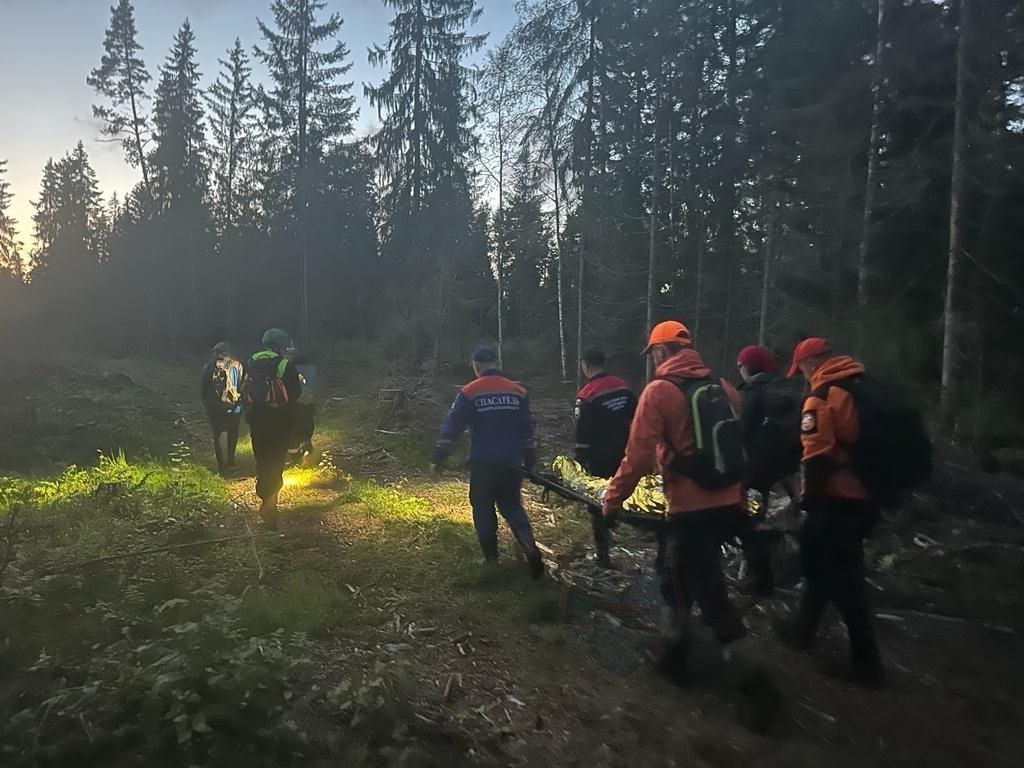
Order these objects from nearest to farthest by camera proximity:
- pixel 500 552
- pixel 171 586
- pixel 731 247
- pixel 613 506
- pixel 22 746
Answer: pixel 22 746, pixel 613 506, pixel 171 586, pixel 500 552, pixel 731 247

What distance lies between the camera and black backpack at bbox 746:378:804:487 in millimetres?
5703

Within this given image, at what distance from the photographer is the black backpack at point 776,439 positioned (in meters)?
5.70

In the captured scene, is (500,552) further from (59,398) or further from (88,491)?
(59,398)

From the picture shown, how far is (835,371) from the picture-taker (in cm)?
449

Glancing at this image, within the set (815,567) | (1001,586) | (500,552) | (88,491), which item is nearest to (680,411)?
(815,567)

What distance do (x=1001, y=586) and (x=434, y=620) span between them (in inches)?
207

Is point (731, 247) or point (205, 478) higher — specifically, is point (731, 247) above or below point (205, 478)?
above

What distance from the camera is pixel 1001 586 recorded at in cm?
600

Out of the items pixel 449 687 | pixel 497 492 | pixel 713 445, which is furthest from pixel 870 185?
pixel 449 687

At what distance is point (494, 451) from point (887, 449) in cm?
315

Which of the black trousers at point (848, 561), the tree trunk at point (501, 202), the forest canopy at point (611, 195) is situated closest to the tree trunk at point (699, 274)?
Answer: the forest canopy at point (611, 195)

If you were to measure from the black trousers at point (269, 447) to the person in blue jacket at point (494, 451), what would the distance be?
6.97 ft

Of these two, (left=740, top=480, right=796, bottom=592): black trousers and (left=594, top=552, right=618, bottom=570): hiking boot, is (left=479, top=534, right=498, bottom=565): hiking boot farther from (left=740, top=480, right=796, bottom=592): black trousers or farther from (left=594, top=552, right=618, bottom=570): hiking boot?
(left=740, top=480, right=796, bottom=592): black trousers

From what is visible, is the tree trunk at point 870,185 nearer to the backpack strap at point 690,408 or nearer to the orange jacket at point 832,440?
the orange jacket at point 832,440
